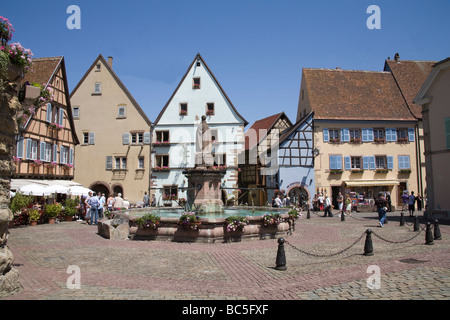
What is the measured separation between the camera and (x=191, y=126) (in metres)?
33.8

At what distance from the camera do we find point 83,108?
3416cm

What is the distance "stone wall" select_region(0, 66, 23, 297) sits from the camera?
5.59m

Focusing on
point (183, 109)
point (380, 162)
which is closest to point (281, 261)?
point (183, 109)

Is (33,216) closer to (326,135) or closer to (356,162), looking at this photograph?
(326,135)

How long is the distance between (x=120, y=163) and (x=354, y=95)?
79.4ft

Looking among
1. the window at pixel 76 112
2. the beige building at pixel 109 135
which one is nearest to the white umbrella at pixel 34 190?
the beige building at pixel 109 135

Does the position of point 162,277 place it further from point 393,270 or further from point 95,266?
point 393,270

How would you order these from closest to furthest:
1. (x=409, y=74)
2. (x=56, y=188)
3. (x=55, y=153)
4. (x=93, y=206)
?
(x=93, y=206) → (x=56, y=188) → (x=55, y=153) → (x=409, y=74)

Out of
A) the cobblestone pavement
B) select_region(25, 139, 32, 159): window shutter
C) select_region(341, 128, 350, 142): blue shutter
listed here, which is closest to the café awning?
select_region(341, 128, 350, 142): blue shutter

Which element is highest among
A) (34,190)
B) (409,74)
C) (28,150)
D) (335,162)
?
(409,74)

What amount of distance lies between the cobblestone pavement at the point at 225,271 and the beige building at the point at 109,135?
838 inches

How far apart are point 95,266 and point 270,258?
434 centimetres

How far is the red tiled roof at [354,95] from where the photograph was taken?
33531 mm
